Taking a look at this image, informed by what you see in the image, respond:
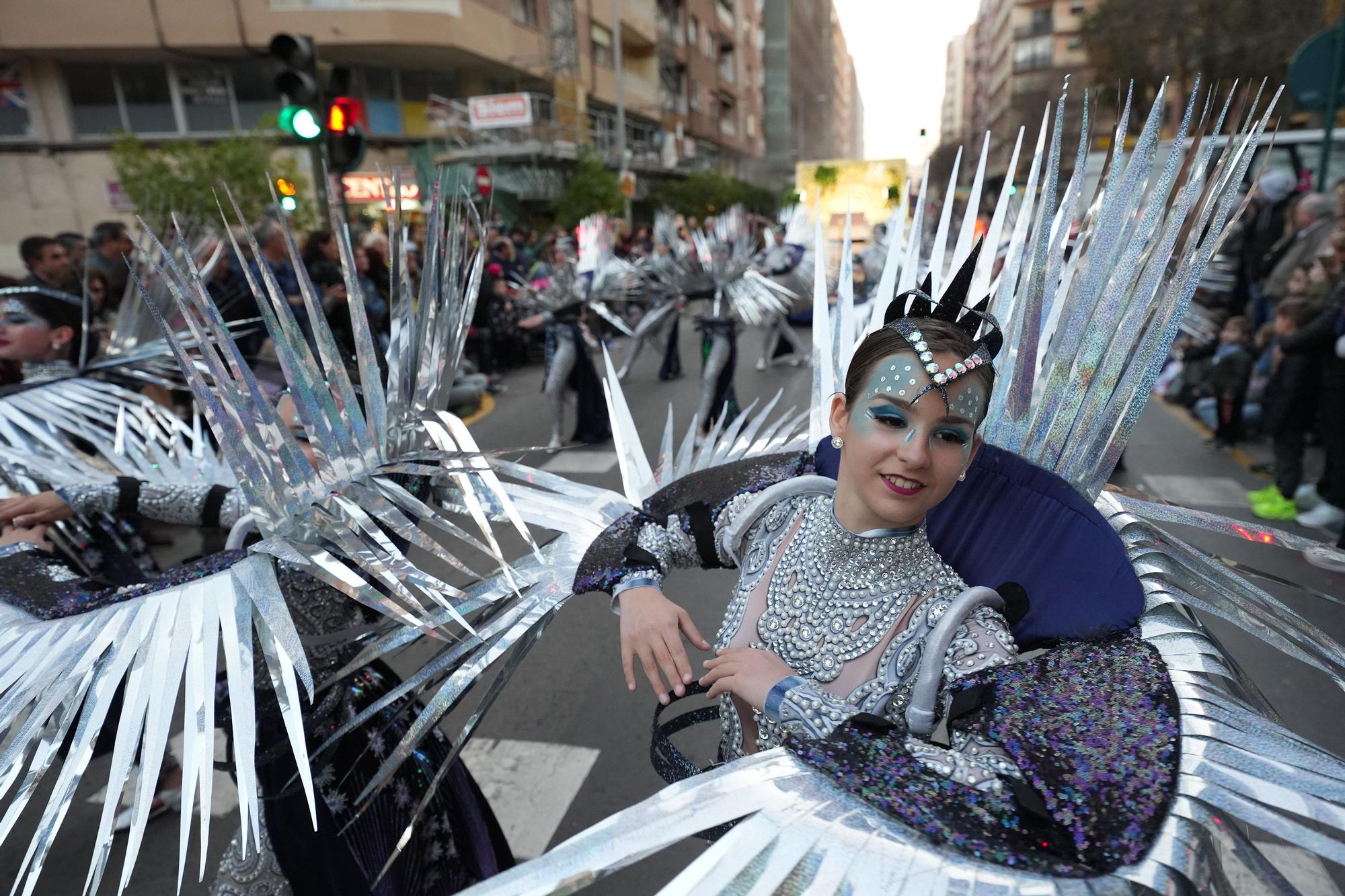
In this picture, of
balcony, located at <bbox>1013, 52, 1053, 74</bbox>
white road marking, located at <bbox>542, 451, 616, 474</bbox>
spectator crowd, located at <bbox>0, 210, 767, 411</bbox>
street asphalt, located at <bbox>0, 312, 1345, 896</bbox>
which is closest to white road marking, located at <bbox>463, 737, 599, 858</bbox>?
street asphalt, located at <bbox>0, 312, 1345, 896</bbox>

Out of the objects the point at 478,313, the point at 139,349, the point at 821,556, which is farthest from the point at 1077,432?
the point at 478,313

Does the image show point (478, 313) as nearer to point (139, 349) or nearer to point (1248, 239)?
point (139, 349)

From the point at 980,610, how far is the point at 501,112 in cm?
2237

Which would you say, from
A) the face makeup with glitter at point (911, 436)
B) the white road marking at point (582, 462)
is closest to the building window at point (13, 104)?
the white road marking at point (582, 462)

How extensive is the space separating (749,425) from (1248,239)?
25.6 feet

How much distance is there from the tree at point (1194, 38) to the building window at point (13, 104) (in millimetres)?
25846

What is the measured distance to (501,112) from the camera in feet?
68.9

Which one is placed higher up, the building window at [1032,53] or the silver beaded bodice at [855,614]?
the building window at [1032,53]

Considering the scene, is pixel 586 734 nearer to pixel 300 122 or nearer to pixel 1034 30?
pixel 300 122

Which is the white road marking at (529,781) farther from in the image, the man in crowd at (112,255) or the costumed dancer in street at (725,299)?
the man in crowd at (112,255)

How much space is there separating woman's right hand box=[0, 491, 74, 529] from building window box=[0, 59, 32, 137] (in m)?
25.5

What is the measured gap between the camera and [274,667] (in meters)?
1.22

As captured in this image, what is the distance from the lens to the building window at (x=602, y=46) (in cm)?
3094

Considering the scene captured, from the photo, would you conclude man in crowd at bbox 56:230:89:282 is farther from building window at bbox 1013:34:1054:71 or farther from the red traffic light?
building window at bbox 1013:34:1054:71
